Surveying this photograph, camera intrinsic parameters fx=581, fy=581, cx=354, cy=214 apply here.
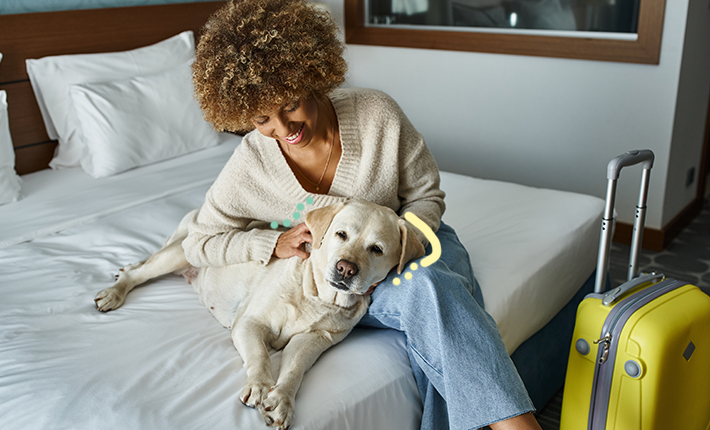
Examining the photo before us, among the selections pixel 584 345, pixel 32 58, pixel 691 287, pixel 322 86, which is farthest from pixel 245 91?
pixel 32 58

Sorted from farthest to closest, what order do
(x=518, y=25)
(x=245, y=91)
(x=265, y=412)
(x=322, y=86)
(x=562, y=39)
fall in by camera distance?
(x=518, y=25), (x=562, y=39), (x=322, y=86), (x=245, y=91), (x=265, y=412)

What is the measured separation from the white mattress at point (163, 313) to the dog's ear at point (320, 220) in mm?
257

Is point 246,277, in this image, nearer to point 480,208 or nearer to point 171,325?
point 171,325

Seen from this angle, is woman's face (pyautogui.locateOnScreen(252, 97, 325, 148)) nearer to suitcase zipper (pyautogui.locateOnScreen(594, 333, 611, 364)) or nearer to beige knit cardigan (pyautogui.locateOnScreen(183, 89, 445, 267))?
beige knit cardigan (pyautogui.locateOnScreen(183, 89, 445, 267))

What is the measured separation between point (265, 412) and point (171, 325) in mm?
468

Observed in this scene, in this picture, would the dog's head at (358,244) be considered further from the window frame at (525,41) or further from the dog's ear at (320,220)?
the window frame at (525,41)

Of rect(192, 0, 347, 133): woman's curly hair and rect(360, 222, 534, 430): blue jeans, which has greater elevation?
rect(192, 0, 347, 133): woman's curly hair

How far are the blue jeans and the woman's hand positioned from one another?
206 mm

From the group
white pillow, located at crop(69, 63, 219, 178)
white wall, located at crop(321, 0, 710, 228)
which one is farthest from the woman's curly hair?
white wall, located at crop(321, 0, 710, 228)

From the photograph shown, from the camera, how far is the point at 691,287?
1491 mm

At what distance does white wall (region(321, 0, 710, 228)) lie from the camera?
266cm

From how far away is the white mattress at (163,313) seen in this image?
1129 mm

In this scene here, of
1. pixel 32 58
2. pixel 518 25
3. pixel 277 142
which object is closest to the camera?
pixel 277 142
